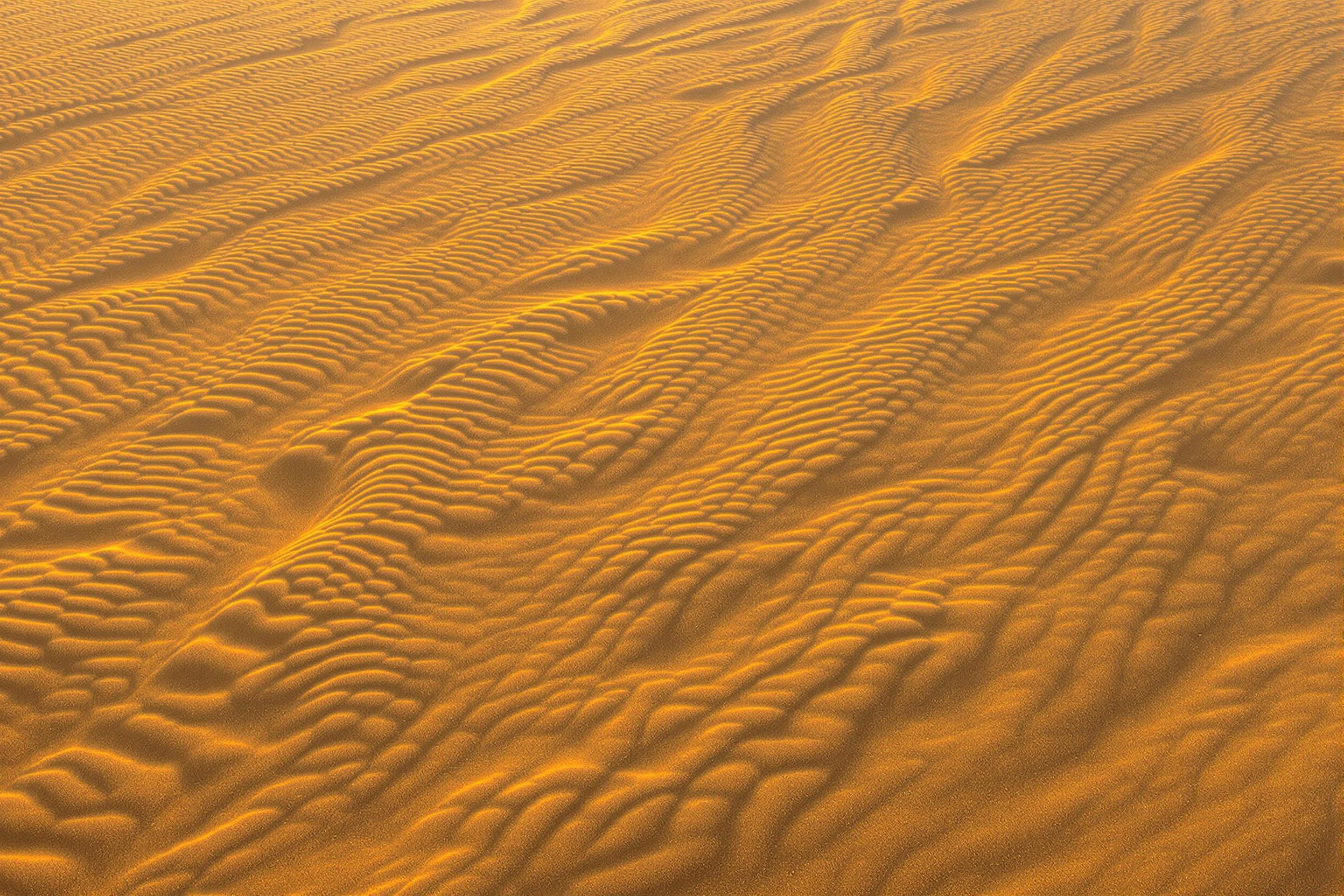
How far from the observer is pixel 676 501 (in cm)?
304

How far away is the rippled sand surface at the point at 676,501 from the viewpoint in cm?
215

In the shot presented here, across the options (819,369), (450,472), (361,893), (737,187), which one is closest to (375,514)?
(450,472)

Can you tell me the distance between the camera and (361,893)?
2.05 m

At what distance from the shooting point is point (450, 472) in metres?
3.21

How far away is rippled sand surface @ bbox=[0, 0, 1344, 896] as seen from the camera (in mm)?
2150

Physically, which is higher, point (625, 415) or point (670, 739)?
point (625, 415)

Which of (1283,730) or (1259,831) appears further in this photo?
(1283,730)

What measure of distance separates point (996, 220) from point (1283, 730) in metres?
2.96

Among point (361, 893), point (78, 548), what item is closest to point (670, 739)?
point (361, 893)

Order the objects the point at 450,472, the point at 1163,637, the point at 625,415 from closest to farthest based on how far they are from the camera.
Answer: the point at 1163,637 < the point at 450,472 < the point at 625,415

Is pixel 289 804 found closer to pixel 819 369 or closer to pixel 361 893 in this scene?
pixel 361 893

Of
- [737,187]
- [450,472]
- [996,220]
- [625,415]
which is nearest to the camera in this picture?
[450,472]

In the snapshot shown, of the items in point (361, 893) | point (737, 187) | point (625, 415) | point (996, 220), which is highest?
point (737, 187)

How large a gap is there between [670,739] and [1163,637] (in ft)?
4.19
